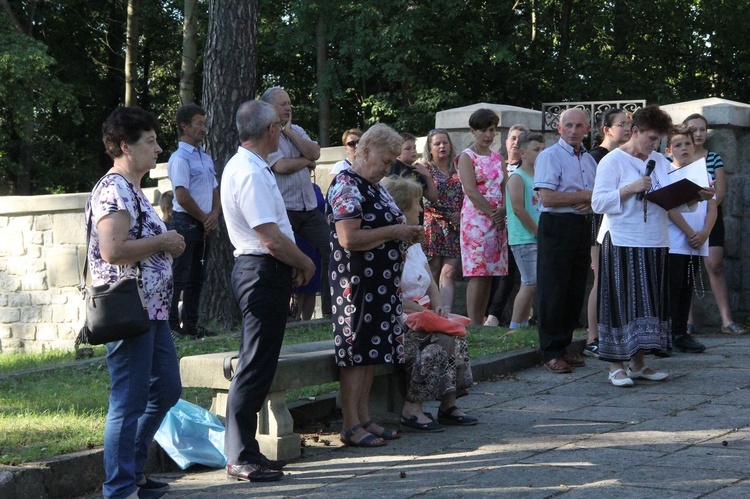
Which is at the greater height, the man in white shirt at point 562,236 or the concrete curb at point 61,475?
the man in white shirt at point 562,236

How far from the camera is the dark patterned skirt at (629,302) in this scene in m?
7.39

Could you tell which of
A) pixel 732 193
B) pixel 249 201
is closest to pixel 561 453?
pixel 249 201

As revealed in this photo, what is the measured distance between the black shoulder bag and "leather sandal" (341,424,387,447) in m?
1.69

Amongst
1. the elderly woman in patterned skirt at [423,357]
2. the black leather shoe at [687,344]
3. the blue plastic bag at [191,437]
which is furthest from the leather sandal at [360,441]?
the black leather shoe at [687,344]

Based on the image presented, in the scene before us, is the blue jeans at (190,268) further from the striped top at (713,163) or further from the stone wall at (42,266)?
the striped top at (713,163)

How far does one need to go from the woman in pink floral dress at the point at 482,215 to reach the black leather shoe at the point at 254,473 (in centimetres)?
481

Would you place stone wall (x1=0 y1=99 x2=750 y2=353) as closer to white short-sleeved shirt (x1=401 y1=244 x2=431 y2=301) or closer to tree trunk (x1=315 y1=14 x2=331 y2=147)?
white short-sleeved shirt (x1=401 y1=244 x2=431 y2=301)

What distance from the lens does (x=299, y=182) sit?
356 inches

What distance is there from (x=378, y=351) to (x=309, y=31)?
68.0 ft

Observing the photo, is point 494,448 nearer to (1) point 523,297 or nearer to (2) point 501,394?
→ (2) point 501,394

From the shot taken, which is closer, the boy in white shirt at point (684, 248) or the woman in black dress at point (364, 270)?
the woman in black dress at point (364, 270)

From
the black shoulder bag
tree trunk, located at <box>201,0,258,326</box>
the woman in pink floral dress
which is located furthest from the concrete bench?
tree trunk, located at <box>201,0,258,326</box>

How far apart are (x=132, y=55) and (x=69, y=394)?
1772 centimetres

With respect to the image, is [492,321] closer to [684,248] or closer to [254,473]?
[684,248]
